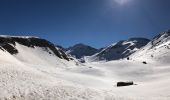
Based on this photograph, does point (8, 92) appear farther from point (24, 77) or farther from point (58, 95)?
point (24, 77)

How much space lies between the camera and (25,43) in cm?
9706

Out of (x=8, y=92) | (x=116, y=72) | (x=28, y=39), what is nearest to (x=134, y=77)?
(x=116, y=72)

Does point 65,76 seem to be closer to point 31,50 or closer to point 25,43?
point 31,50

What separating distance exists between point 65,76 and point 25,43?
51.8 metres

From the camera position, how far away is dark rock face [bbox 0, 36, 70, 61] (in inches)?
3286

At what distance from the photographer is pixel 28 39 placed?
10075cm

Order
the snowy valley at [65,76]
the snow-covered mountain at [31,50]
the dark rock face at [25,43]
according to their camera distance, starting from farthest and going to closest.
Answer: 1. the dark rock face at [25,43]
2. the snow-covered mountain at [31,50]
3. the snowy valley at [65,76]

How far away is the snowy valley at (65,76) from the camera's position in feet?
80.5

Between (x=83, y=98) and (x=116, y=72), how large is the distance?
4640 cm

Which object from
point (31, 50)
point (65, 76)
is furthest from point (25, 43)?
point (65, 76)

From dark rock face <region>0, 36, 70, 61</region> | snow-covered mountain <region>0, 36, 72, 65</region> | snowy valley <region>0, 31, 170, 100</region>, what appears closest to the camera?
snowy valley <region>0, 31, 170, 100</region>

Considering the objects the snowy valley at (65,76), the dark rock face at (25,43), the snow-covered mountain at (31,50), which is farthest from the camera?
the dark rock face at (25,43)

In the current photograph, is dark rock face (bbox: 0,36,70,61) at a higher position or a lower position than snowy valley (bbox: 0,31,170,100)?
A: higher

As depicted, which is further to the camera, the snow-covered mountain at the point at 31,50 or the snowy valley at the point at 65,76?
the snow-covered mountain at the point at 31,50
